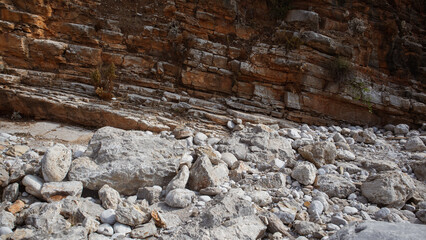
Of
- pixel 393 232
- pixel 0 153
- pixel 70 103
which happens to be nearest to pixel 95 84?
pixel 70 103

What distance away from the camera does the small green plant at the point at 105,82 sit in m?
5.74

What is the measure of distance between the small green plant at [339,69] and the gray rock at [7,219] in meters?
6.85

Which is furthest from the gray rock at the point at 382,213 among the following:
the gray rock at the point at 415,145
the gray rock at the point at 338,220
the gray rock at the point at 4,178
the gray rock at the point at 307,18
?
the gray rock at the point at 307,18

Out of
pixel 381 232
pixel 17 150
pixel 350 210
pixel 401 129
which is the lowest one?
pixel 17 150

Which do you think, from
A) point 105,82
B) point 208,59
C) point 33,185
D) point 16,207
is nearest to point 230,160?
point 33,185

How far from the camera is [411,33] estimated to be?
25.7 ft

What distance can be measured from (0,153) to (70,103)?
191 centimetres

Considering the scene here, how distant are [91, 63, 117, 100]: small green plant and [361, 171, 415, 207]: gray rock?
5401 mm

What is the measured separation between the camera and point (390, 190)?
2.83 metres

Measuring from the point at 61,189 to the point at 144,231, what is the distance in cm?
115

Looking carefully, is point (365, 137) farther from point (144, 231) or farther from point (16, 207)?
point (16, 207)

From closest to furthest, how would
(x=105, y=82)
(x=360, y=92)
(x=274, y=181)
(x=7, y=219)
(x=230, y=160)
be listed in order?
1. (x=7, y=219)
2. (x=274, y=181)
3. (x=230, y=160)
4. (x=105, y=82)
5. (x=360, y=92)

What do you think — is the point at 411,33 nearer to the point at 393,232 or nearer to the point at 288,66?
the point at 288,66

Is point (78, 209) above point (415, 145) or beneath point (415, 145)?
beneath
